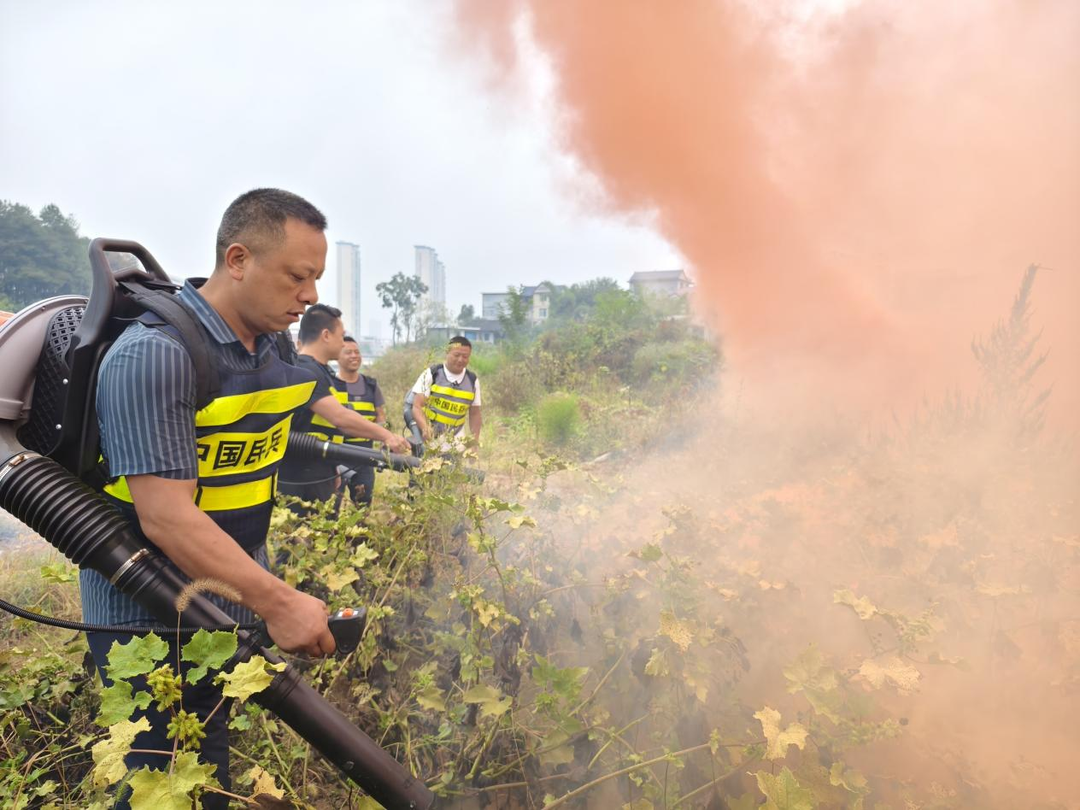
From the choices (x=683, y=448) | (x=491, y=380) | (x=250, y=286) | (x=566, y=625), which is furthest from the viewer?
(x=491, y=380)

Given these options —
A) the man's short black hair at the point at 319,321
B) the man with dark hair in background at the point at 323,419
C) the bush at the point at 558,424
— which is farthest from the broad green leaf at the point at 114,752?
the bush at the point at 558,424

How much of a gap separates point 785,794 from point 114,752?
4.33 feet

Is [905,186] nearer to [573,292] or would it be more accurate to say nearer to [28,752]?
[28,752]

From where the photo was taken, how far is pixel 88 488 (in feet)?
4.76

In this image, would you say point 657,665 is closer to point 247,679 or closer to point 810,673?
point 810,673

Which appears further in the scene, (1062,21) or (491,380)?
(491,380)

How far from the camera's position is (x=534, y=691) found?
209 cm

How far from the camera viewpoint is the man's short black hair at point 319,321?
13.3ft

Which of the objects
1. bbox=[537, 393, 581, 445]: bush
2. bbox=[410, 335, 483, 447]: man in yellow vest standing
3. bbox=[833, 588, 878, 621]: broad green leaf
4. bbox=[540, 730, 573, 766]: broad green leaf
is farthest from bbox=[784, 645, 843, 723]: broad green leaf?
bbox=[537, 393, 581, 445]: bush

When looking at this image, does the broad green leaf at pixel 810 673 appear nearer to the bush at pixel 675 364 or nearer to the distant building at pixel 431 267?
the bush at pixel 675 364

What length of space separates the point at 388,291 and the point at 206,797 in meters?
43.6

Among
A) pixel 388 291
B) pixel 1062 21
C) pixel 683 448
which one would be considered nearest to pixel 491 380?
pixel 683 448

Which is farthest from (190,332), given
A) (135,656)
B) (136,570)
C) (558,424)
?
(558,424)

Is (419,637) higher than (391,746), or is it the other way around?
(419,637)
